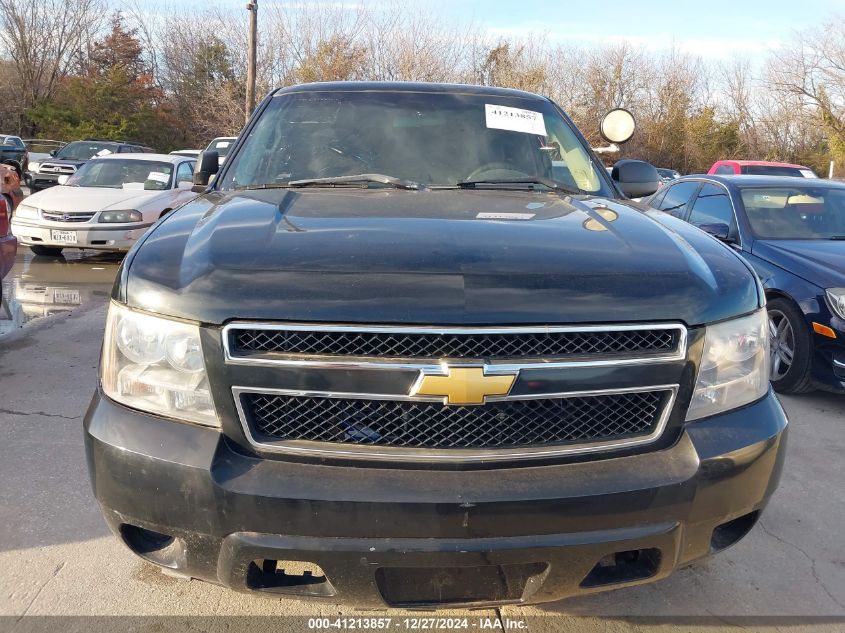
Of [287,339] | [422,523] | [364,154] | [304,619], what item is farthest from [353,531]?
[364,154]

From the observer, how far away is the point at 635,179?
3654 mm

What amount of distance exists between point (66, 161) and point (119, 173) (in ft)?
37.3

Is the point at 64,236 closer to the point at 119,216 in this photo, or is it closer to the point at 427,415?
the point at 119,216

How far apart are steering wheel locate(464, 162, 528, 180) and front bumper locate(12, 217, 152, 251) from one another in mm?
7310

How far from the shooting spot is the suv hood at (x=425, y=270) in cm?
181

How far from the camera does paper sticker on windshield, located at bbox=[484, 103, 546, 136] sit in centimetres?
343

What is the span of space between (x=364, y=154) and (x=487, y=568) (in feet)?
6.37

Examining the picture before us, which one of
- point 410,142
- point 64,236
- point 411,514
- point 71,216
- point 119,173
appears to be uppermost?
point 410,142

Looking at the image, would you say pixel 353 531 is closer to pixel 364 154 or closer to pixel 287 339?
pixel 287 339

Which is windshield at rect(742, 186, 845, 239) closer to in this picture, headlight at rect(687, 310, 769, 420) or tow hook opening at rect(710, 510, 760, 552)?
headlight at rect(687, 310, 769, 420)

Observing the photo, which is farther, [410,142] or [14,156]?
[14,156]

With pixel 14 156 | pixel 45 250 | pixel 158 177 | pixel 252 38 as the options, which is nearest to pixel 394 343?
pixel 158 177

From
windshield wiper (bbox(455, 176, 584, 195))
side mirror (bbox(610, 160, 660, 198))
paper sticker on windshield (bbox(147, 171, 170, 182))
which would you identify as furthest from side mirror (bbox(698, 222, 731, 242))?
paper sticker on windshield (bbox(147, 171, 170, 182))

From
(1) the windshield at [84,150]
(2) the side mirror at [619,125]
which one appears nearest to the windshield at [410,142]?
(2) the side mirror at [619,125]
